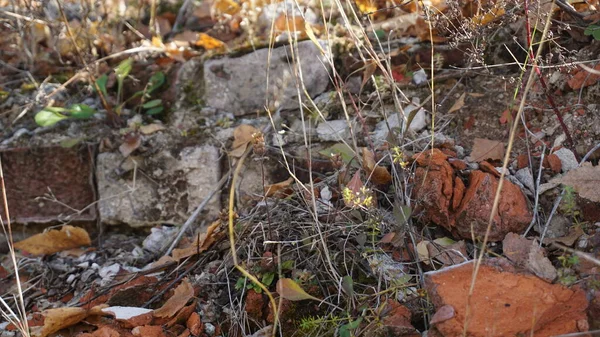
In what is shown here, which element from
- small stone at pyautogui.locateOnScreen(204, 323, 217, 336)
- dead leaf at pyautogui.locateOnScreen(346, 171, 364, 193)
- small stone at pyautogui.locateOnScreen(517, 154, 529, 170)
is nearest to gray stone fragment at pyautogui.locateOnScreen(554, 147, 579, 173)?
small stone at pyautogui.locateOnScreen(517, 154, 529, 170)

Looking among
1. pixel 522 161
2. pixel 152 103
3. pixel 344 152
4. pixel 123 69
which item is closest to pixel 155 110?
pixel 152 103

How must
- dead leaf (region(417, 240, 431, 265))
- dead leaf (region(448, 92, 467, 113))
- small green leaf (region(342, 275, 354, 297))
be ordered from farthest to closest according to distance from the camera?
1. dead leaf (region(448, 92, 467, 113))
2. dead leaf (region(417, 240, 431, 265))
3. small green leaf (region(342, 275, 354, 297))

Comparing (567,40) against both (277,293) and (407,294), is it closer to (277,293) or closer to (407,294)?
(407,294)

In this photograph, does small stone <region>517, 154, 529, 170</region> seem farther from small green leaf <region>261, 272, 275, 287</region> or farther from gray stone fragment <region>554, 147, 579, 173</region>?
Answer: small green leaf <region>261, 272, 275, 287</region>

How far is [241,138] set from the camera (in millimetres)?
2336

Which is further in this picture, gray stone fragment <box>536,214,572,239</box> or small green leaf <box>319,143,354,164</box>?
small green leaf <box>319,143,354,164</box>

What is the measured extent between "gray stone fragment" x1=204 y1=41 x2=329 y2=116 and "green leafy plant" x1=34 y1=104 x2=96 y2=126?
1.49ft

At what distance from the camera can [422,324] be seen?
1585 mm

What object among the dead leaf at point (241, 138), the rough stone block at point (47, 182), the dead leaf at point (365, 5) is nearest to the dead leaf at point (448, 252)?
the dead leaf at point (241, 138)

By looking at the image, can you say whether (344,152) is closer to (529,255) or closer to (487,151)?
(487,151)

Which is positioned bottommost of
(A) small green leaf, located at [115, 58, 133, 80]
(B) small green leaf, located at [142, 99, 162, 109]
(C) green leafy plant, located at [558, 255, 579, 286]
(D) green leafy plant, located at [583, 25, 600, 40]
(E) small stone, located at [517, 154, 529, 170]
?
(C) green leafy plant, located at [558, 255, 579, 286]

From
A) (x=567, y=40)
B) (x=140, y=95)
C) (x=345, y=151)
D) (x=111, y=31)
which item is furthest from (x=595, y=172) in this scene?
(x=111, y=31)

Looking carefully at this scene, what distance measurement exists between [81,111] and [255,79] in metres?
0.68

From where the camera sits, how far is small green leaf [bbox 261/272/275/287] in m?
1.73
